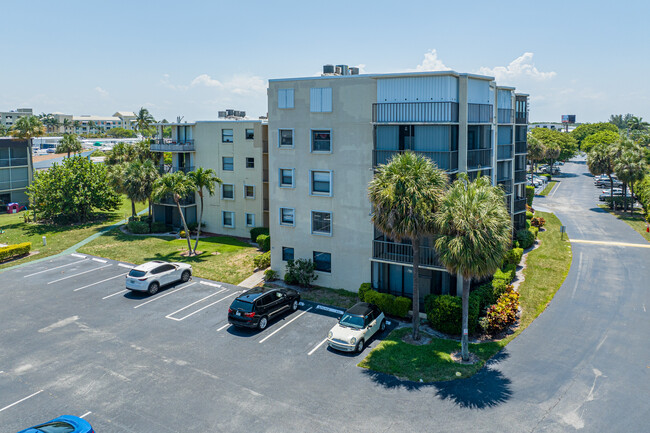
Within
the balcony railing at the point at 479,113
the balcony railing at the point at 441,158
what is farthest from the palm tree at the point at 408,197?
the balcony railing at the point at 479,113

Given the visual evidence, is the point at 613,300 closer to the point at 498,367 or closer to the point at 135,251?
the point at 498,367

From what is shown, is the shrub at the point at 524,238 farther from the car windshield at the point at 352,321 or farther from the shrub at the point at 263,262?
the car windshield at the point at 352,321

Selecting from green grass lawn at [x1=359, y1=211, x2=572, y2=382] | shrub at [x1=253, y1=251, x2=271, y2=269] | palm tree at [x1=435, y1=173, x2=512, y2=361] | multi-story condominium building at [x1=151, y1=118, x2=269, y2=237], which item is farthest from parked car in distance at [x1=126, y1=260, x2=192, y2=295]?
palm tree at [x1=435, y1=173, x2=512, y2=361]

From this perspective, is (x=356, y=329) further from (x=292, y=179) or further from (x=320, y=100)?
(x=320, y=100)

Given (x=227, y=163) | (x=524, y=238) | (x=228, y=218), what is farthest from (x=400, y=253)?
(x=227, y=163)

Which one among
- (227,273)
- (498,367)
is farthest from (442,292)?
(227,273)

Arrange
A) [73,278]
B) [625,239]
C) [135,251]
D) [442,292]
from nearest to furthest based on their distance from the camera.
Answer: [442,292] < [73,278] < [135,251] < [625,239]
